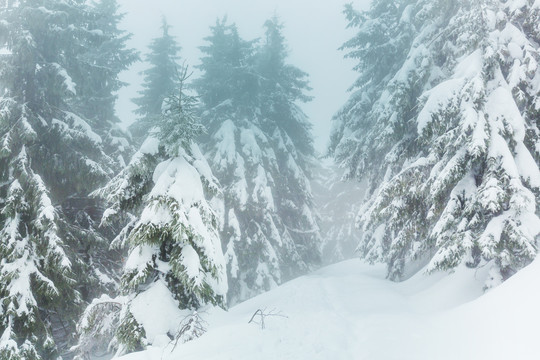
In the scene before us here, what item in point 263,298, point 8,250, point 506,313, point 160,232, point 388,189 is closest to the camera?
point 506,313

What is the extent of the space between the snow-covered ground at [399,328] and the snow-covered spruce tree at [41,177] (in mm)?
4508

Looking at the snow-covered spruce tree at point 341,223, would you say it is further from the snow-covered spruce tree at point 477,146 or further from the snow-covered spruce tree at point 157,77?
the snow-covered spruce tree at point 477,146

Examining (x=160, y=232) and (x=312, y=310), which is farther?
(x=312, y=310)

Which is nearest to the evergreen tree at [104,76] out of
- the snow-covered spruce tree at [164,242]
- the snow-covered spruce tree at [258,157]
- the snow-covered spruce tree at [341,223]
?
the snow-covered spruce tree at [258,157]

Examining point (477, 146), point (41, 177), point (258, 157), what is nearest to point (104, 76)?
point (41, 177)

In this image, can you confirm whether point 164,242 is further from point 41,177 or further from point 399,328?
point 41,177

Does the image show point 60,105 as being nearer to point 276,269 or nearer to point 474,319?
point 276,269

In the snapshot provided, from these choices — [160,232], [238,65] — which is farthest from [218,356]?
[238,65]

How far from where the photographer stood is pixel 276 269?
18.7 meters

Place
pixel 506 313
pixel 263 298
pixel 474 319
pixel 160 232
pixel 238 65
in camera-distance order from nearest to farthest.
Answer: pixel 506 313, pixel 474 319, pixel 160 232, pixel 263 298, pixel 238 65

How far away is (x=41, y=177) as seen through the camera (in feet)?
38.9

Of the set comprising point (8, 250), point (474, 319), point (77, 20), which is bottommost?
point (474, 319)

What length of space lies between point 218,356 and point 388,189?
6.94 metres

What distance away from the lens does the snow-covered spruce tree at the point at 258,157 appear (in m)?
18.4
